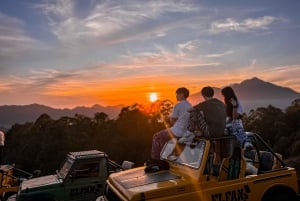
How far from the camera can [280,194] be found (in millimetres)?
6406

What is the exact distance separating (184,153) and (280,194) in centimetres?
175

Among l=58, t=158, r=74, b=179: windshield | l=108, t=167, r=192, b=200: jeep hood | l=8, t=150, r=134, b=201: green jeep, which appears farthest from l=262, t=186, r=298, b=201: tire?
l=58, t=158, r=74, b=179: windshield

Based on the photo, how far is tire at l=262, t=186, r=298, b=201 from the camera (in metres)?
6.32

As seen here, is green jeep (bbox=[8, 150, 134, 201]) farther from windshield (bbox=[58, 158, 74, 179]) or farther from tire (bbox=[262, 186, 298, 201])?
tire (bbox=[262, 186, 298, 201])

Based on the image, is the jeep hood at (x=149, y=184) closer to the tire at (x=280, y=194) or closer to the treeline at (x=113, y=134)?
the tire at (x=280, y=194)

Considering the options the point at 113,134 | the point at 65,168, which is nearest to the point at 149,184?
the point at 65,168

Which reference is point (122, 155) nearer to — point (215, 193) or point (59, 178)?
point (59, 178)

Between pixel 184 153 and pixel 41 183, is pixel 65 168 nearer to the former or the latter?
pixel 41 183

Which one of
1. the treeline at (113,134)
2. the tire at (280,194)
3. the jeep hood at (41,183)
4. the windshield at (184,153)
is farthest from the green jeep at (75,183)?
the treeline at (113,134)

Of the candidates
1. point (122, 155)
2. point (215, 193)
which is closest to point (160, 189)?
point (215, 193)

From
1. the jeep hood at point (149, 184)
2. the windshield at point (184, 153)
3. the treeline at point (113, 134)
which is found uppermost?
the windshield at point (184, 153)

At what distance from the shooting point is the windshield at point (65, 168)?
34.3 ft

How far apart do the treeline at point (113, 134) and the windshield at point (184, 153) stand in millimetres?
15701

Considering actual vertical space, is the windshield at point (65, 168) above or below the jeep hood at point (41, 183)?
above
